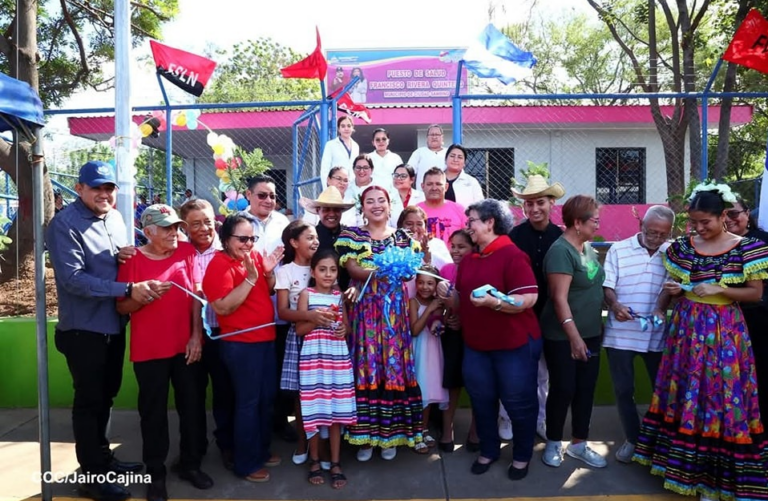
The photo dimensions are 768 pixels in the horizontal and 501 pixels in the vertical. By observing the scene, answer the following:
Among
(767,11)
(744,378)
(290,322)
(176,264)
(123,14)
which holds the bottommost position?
(744,378)

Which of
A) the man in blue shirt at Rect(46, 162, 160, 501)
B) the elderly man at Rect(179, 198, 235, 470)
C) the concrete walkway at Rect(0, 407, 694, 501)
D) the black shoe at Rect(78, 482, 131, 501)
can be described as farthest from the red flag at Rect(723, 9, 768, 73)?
the black shoe at Rect(78, 482, 131, 501)

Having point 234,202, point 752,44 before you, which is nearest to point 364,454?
point 234,202

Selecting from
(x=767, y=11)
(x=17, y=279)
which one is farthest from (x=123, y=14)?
(x=767, y=11)

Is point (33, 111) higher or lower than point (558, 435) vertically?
higher

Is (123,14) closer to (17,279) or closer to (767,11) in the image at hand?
(17,279)

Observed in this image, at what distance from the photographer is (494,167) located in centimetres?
1270

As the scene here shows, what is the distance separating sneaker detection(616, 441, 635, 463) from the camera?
4.05 meters

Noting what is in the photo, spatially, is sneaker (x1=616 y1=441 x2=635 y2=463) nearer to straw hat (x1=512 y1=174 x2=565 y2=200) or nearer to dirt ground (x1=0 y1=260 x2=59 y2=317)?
straw hat (x1=512 y1=174 x2=565 y2=200)

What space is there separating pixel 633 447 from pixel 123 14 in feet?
15.8

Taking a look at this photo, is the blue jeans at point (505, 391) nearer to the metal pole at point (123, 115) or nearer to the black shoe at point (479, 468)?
the black shoe at point (479, 468)

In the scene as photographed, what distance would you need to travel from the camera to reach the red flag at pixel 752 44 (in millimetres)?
6094

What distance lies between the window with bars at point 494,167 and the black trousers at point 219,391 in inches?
352

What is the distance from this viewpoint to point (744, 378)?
345 cm

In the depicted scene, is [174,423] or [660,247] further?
[174,423]
